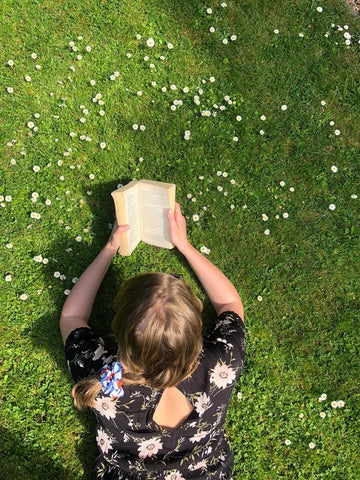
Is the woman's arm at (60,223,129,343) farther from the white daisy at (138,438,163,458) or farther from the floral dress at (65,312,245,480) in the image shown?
the white daisy at (138,438,163,458)

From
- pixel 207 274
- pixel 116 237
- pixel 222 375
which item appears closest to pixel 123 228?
pixel 116 237

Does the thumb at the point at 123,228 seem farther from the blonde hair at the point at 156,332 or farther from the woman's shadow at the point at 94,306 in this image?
the blonde hair at the point at 156,332

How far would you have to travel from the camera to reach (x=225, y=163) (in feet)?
14.1

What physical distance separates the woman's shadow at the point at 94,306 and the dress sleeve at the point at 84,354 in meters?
0.60

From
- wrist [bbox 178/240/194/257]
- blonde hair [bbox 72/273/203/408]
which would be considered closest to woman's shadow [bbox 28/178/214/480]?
wrist [bbox 178/240/194/257]

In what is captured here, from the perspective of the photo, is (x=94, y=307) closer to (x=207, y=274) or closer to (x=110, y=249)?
(x=110, y=249)

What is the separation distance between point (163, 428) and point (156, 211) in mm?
1729

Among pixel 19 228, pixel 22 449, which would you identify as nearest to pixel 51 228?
pixel 19 228

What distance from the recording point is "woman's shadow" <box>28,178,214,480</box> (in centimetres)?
370

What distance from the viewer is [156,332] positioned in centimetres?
220

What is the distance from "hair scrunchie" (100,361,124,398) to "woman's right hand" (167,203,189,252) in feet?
4.94

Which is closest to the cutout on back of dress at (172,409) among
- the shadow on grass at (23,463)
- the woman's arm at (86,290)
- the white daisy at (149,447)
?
the white daisy at (149,447)

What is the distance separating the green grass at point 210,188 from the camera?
3766 millimetres

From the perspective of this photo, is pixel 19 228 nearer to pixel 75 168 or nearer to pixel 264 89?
pixel 75 168
